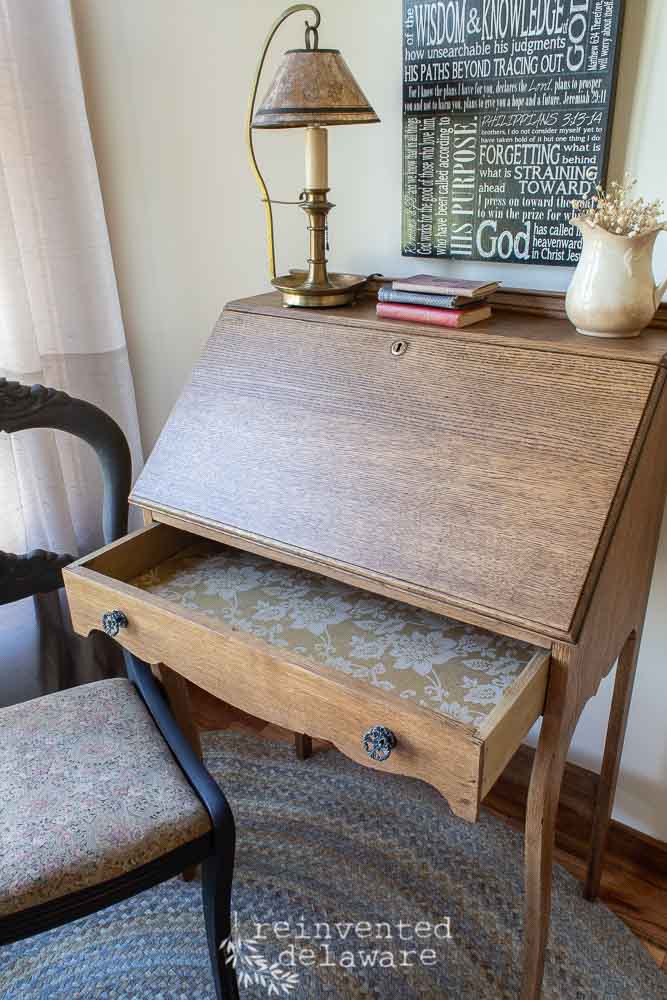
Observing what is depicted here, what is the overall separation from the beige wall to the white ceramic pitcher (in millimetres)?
210

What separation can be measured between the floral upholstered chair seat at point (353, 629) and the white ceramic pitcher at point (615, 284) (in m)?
0.49

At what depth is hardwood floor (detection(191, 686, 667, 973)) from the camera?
4.89ft

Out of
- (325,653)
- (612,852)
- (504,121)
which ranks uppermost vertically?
(504,121)

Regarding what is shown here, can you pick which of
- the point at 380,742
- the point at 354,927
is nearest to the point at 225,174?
the point at 380,742

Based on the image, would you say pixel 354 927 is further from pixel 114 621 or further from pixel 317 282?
pixel 317 282

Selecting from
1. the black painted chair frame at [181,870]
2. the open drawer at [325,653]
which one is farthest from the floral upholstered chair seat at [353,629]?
the black painted chair frame at [181,870]

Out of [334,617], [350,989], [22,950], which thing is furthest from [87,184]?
[350,989]

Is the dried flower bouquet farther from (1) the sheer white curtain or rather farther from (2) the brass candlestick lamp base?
(1) the sheer white curtain

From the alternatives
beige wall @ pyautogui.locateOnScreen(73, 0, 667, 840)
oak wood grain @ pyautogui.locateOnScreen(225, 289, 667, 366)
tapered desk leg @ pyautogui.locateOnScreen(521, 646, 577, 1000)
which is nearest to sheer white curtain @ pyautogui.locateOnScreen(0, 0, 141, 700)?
beige wall @ pyautogui.locateOnScreen(73, 0, 667, 840)

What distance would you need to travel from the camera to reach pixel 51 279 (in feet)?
5.60

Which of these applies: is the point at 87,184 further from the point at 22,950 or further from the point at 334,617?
the point at 22,950

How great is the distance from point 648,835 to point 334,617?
0.94m

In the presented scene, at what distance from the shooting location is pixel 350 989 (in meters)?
1.36

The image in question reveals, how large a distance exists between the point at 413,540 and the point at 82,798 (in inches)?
24.2
